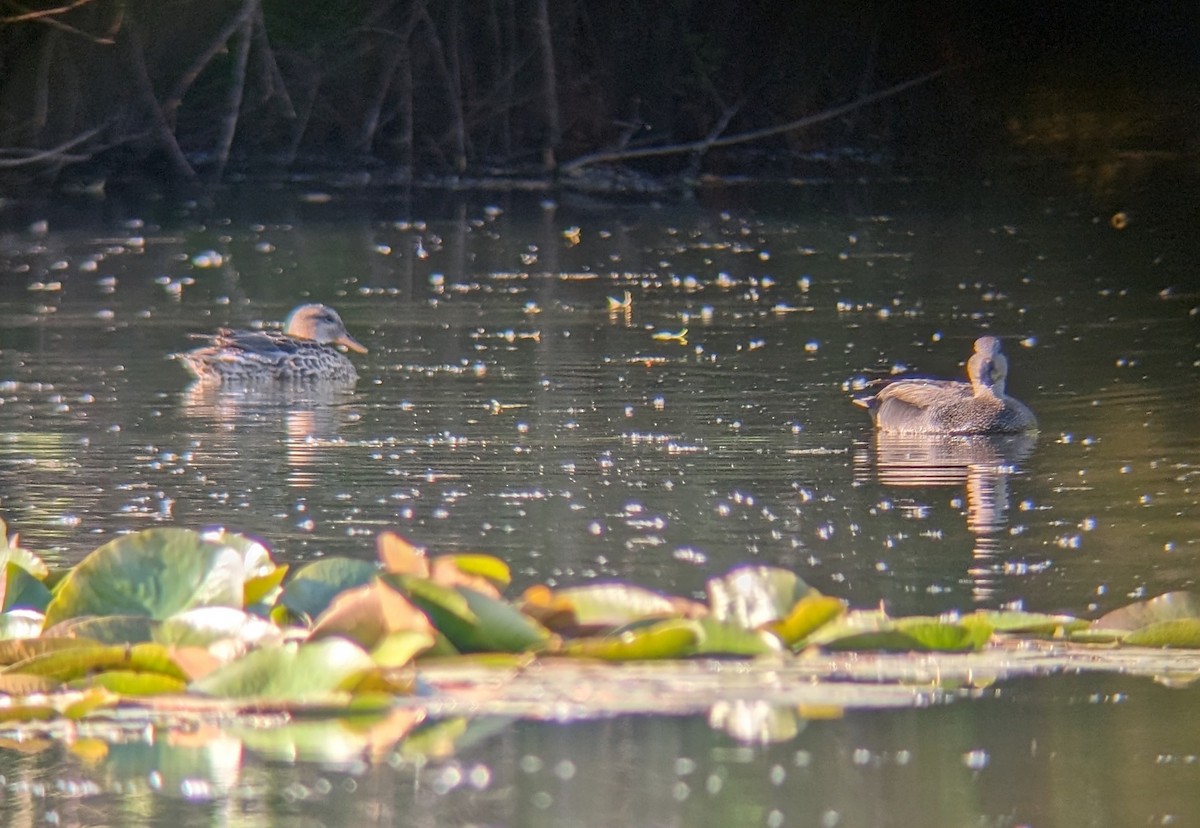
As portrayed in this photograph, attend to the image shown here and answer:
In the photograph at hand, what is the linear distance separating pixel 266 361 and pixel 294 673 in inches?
244

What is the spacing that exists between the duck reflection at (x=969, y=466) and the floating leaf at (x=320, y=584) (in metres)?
1.73

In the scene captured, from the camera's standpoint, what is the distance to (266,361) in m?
10.1

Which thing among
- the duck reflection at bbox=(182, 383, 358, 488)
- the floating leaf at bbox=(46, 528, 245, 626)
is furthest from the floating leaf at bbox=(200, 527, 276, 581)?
Answer: the duck reflection at bbox=(182, 383, 358, 488)

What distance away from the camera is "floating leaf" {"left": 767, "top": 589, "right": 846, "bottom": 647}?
173 inches

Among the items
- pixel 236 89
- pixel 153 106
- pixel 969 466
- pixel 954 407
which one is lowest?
pixel 969 466

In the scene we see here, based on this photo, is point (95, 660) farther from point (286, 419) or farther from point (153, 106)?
point (153, 106)

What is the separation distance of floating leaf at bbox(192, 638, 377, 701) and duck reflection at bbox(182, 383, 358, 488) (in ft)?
9.47

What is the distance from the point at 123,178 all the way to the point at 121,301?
10.8 metres

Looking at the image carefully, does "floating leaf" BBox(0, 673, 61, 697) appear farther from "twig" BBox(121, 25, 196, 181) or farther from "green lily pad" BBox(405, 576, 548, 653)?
"twig" BBox(121, 25, 196, 181)

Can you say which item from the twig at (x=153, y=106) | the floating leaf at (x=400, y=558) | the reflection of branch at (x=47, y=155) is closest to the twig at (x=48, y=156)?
the reflection of branch at (x=47, y=155)

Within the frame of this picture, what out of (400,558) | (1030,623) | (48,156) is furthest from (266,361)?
(48,156)

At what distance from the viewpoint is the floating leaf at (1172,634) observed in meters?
4.41

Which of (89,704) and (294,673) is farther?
(294,673)

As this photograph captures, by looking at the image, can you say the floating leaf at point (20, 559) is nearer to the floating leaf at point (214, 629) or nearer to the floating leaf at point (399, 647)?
the floating leaf at point (214, 629)
